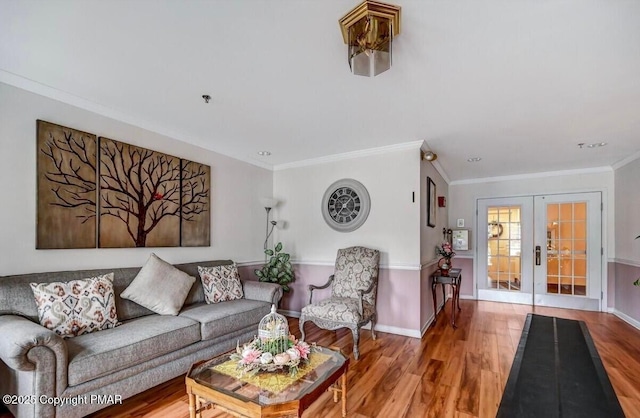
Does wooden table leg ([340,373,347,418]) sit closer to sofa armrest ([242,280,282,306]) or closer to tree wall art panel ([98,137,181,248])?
sofa armrest ([242,280,282,306])

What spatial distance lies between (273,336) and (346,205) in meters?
2.51

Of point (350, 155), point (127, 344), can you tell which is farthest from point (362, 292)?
point (127, 344)

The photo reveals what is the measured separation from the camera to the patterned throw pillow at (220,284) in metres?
3.17

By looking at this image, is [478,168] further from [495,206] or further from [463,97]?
[463,97]

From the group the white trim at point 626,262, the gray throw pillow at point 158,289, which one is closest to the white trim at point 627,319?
the white trim at point 626,262

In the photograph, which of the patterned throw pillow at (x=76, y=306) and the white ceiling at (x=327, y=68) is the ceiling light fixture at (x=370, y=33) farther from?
the patterned throw pillow at (x=76, y=306)

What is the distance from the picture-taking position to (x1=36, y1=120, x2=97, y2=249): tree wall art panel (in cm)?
236

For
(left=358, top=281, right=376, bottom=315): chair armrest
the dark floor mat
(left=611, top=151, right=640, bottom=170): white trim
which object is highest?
(left=611, top=151, right=640, bottom=170): white trim

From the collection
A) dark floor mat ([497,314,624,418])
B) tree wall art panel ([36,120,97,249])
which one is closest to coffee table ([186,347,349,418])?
dark floor mat ([497,314,624,418])

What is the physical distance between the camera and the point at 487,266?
18.6 ft

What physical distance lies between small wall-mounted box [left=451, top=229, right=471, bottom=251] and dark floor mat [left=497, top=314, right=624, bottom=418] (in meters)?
4.32

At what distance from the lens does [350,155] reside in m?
4.12

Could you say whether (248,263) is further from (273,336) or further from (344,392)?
(344,392)

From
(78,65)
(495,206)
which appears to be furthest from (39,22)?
(495,206)
